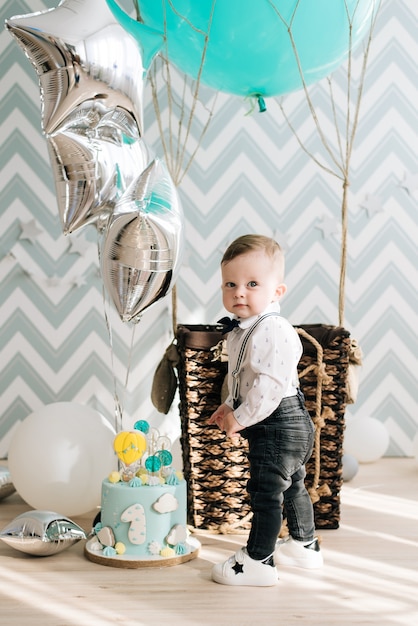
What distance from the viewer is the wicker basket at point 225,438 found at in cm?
178

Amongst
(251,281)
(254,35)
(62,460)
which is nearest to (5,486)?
(62,460)

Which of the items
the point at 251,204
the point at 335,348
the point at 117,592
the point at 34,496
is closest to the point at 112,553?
the point at 117,592

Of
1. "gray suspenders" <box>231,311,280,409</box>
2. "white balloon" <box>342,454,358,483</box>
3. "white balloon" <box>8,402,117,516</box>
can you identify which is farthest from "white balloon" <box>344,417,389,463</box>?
"gray suspenders" <box>231,311,280,409</box>

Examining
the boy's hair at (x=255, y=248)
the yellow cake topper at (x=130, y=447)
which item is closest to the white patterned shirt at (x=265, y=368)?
the boy's hair at (x=255, y=248)

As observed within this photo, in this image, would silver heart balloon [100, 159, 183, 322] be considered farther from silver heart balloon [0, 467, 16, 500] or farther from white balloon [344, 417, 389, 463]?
white balloon [344, 417, 389, 463]

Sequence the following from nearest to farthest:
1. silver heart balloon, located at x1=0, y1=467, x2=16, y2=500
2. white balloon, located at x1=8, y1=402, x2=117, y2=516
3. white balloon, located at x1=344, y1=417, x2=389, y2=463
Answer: white balloon, located at x1=8, y1=402, x2=117, y2=516 → silver heart balloon, located at x1=0, y1=467, x2=16, y2=500 → white balloon, located at x1=344, y1=417, x2=389, y2=463

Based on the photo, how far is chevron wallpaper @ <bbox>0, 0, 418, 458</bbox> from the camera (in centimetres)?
265

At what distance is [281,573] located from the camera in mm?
1501

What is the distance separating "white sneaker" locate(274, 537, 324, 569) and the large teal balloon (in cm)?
101

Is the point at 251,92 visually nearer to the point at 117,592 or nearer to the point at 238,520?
the point at 238,520

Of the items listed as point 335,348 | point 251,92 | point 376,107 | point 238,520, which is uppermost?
point 376,107

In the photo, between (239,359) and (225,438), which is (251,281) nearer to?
(239,359)

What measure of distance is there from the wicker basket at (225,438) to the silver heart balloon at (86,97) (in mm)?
392

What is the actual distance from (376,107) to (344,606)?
190cm
